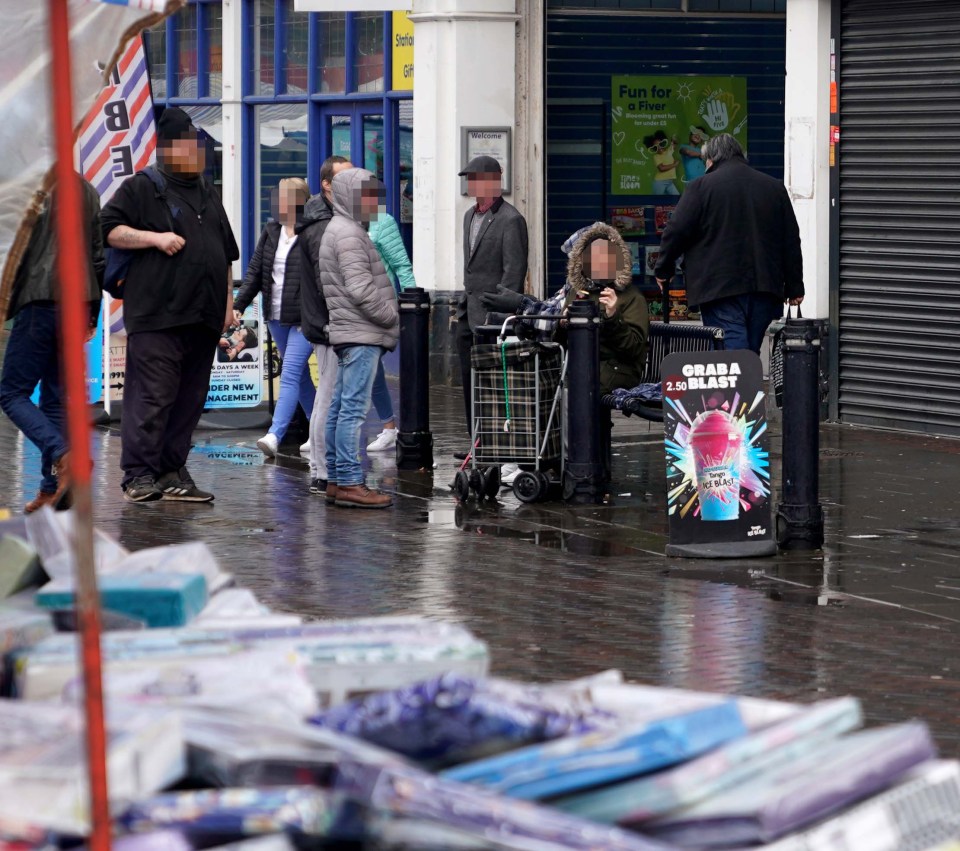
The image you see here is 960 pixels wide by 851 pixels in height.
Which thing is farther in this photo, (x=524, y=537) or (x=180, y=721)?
(x=524, y=537)

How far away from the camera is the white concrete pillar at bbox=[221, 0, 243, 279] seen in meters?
21.9

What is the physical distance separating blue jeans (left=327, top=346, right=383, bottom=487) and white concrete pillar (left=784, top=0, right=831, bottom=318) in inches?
186

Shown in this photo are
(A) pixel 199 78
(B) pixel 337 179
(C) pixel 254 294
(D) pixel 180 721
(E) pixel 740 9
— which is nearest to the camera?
(D) pixel 180 721

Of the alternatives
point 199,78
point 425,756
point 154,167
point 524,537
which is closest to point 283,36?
point 199,78

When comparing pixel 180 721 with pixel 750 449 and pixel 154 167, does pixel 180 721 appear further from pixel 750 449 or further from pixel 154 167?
pixel 154 167

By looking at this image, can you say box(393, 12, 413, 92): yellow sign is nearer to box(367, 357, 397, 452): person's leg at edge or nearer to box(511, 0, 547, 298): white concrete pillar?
box(511, 0, 547, 298): white concrete pillar

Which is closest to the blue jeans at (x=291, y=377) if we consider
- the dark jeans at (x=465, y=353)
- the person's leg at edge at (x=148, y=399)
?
the dark jeans at (x=465, y=353)

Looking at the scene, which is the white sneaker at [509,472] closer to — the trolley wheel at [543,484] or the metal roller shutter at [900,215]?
the trolley wheel at [543,484]

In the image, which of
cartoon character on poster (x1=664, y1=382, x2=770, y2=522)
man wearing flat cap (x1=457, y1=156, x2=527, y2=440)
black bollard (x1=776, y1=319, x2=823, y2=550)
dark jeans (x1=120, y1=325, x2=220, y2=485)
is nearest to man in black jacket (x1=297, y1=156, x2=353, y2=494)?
dark jeans (x1=120, y1=325, x2=220, y2=485)

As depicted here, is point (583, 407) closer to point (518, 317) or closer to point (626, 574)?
point (518, 317)

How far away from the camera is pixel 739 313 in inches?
432

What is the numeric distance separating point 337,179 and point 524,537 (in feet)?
7.20

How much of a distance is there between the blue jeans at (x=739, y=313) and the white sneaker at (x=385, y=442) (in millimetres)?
2819

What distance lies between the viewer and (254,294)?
13195mm
